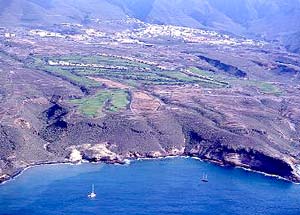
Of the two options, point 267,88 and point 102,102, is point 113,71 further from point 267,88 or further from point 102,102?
point 102,102

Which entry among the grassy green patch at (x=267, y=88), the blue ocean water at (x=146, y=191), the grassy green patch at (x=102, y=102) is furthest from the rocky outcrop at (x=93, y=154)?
the grassy green patch at (x=267, y=88)

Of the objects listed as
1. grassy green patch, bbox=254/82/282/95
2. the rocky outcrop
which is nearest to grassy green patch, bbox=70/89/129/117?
the rocky outcrop

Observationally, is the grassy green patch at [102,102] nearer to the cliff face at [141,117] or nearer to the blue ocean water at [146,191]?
the cliff face at [141,117]

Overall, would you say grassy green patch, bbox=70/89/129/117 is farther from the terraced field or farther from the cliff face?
the terraced field

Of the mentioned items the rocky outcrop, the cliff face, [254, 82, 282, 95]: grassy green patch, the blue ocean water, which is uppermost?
[254, 82, 282, 95]: grassy green patch

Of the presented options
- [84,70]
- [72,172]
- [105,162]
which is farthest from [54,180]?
[84,70]
